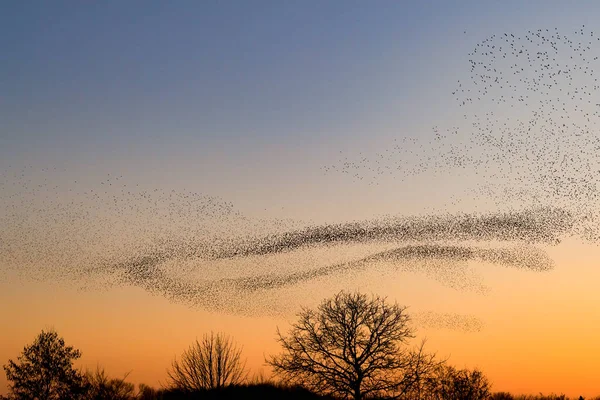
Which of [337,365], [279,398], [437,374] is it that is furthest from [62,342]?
[437,374]

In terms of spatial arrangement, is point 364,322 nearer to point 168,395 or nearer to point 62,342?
point 168,395

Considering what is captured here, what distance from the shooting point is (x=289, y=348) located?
66.9m

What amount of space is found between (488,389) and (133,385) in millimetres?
34585

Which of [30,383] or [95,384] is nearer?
[30,383]

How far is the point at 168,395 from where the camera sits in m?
72.8

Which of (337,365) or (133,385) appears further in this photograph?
(133,385)

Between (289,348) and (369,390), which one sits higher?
(289,348)

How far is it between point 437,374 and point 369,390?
23.0ft

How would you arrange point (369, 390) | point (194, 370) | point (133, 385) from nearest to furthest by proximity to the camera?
point (369, 390), point (194, 370), point (133, 385)

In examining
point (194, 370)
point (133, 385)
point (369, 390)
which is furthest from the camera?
point (133, 385)

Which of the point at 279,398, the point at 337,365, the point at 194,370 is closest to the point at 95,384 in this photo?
the point at 194,370

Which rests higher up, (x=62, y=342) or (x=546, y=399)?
(x=62, y=342)

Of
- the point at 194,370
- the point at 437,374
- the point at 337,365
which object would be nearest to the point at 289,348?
the point at 337,365

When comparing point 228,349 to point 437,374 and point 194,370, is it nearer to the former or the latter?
point 194,370
